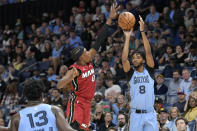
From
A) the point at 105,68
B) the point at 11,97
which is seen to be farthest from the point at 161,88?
the point at 11,97

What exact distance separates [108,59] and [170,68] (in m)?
2.46

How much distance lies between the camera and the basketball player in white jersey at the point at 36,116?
4848 millimetres

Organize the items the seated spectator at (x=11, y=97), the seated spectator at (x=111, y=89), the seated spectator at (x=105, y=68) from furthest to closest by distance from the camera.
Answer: the seated spectator at (x=11, y=97) < the seated spectator at (x=105, y=68) < the seated spectator at (x=111, y=89)

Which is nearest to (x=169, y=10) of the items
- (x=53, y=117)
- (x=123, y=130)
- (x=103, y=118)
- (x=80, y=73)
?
(x=103, y=118)

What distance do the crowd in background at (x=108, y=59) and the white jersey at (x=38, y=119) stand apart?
13.3 ft

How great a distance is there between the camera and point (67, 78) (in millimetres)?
6938

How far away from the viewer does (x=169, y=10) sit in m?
14.8

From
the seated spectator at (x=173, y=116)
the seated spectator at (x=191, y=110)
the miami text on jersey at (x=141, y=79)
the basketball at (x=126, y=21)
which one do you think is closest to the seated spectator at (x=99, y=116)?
the seated spectator at (x=173, y=116)

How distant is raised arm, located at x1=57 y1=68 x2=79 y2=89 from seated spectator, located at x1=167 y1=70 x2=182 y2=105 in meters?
5.09

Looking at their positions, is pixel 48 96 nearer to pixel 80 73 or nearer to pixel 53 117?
pixel 80 73

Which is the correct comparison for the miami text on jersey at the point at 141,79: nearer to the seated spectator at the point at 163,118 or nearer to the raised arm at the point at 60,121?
the raised arm at the point at 60,121

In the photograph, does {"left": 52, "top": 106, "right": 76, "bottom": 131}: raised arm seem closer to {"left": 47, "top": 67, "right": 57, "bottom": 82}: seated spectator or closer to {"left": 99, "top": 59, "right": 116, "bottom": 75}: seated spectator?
{"left": 99, "top": 59, "right": 116, "bottom": 75}: seated spectator

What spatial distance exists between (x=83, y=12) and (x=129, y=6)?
10.3ft

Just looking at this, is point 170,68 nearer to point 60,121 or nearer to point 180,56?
point 180,56
